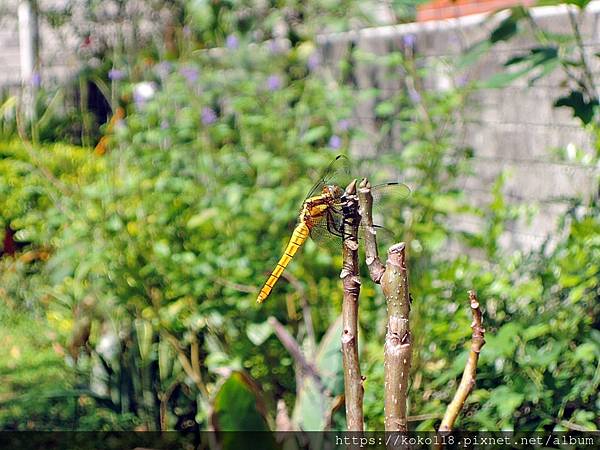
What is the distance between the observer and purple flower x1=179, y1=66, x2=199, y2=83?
14.2 feet

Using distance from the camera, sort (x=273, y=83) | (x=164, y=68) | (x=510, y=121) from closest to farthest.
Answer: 1. (x=273, y=83)
2. (x=510, y=121)
3. (x=164, y=68)

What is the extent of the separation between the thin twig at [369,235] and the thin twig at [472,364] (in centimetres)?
17

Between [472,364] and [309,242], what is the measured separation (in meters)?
1.90

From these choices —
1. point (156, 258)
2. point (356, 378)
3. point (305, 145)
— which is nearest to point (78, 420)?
point (156, 258)

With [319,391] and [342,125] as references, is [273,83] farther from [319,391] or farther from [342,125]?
[319,391]

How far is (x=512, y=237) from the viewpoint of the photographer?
4523mm

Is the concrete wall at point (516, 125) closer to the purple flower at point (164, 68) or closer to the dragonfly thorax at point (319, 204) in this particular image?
the purple flower at point (164, 68)

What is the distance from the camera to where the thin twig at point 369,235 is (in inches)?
53.7

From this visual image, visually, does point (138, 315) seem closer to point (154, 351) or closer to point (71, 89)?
point (154, 351)

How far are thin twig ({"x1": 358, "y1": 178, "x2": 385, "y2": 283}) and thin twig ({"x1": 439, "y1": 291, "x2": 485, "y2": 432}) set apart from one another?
0.57ft

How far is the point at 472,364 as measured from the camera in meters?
1.56

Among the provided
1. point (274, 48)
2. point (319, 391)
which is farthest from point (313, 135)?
point (319, 391)

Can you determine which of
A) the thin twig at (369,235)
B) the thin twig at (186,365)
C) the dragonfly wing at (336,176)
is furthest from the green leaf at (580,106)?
the thin twig at (186,365)

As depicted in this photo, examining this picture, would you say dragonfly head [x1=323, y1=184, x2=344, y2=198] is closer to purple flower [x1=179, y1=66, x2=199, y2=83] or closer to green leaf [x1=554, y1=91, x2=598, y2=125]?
green leaf [x1=554, y1=91, x2=598, y2=125]
